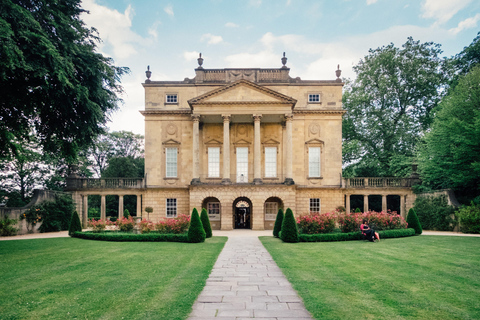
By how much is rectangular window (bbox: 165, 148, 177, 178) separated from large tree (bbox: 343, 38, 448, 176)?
845 inches

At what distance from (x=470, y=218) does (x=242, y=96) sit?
22.0 m

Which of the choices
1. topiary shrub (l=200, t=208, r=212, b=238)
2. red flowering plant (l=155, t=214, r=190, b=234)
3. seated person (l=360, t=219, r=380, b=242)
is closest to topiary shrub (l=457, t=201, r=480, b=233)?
seated person (l=360, t=219, r=380, b=242)

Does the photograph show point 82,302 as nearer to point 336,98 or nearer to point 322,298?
point 322,298

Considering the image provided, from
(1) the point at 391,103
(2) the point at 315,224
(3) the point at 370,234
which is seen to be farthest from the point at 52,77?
(1) the point at 391,103

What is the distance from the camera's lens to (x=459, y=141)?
24.6 m

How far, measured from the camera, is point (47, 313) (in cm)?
660

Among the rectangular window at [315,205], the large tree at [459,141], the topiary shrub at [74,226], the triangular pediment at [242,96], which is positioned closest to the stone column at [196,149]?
the triangular pediment at [242,96]

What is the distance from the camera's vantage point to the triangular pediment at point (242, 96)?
31.6 m

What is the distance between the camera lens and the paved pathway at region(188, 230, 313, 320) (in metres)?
6.51

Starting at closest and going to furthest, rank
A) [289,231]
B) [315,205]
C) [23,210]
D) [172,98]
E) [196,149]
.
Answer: [289,231] < [23,210] < [196,149] < [315,205] < [172,98]

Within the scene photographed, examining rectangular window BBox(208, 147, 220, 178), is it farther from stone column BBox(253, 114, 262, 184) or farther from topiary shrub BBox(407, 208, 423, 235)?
topiary shrub BBox(407, 208, 423, 235)

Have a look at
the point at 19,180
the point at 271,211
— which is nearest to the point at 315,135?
the point at 271,211

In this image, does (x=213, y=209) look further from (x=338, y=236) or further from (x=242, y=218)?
(x=338, y=236)

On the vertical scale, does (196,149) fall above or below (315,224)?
above
